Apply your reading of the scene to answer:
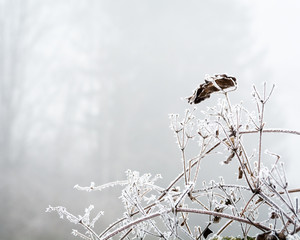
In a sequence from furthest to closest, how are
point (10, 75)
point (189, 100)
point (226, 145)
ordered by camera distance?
point (10, 75) < point (189, 100) < point (226, 145)

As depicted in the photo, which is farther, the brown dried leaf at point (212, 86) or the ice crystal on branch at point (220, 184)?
the brown dried leaf at point (212, 86)

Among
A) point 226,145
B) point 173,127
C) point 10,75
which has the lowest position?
point 226,145

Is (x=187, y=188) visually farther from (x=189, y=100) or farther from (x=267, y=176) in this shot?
(x=189, y=100)

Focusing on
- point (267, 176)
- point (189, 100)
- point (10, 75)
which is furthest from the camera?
point (10, 75)

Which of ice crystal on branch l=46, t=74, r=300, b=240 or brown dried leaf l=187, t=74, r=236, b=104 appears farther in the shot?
brown dried leaf l=187, t=74, r=236, b=104

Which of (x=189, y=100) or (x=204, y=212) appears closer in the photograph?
(x=204, y=212)

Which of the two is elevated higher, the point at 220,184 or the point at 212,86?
the point at 212,86

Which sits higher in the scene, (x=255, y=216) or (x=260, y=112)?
(x=260, y=112)

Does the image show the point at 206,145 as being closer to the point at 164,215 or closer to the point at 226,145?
the point at 226,145

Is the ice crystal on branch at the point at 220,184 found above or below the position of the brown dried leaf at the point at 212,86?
below

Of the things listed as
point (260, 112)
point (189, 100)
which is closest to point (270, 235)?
point (260, 112)

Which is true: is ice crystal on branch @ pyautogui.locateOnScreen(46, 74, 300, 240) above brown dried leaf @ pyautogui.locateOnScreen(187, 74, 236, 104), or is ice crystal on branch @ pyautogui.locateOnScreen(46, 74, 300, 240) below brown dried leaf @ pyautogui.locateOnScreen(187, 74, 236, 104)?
below
